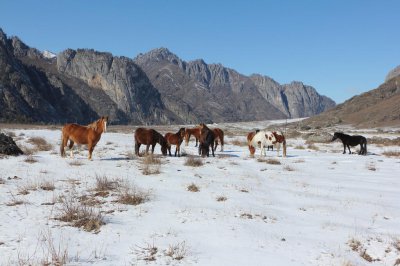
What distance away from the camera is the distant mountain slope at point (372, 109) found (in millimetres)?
85438

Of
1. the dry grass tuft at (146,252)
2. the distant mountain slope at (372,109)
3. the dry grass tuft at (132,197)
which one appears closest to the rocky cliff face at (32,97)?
the distant mountain slope at (372,109)

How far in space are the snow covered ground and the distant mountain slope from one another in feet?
251

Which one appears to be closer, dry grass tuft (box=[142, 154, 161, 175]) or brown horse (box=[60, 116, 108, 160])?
dry grass tuft (box=[142, 154, 161, 175])

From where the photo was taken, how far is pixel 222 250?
5613mm

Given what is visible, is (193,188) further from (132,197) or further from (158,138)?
(158,138)

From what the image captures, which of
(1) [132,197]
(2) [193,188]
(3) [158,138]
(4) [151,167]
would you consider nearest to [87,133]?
(4) [151,167]

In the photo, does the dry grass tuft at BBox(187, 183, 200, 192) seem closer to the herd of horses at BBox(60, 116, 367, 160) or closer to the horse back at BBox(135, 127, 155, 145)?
the herd of horses at BBox(60, 116, 367, 160)

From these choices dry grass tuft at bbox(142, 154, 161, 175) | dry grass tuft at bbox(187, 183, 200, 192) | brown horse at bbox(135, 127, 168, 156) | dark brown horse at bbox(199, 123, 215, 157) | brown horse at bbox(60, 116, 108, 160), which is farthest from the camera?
dark brown horse at bbox(199, 123, 215, 157)

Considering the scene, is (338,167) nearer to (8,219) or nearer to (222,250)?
(222,250)

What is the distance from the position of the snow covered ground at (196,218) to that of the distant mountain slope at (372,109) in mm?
76626

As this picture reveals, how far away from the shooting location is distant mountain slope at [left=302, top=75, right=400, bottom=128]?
85.4m

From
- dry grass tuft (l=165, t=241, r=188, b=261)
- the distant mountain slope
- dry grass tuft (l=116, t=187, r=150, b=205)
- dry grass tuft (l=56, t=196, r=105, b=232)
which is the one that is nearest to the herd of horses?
dry grass tuft (l=116, t=187, r=150, b=205)

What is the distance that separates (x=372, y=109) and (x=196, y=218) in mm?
102421

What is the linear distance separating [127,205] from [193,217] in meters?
1.39
